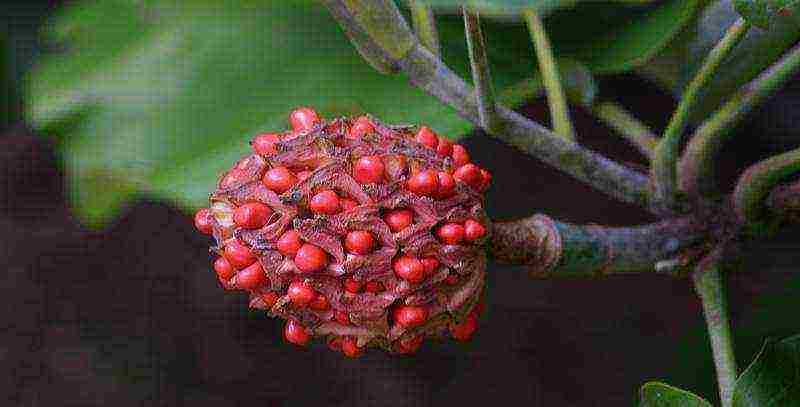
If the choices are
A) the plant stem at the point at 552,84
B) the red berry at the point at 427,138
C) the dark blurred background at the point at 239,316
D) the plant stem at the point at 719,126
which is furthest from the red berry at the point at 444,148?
the dark blurred background at the point at 239,316

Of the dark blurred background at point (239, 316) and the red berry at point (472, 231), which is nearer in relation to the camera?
the red berry at point (472, 231)

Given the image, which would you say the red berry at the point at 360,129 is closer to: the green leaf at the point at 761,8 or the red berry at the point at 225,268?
the red berry at the point at 225,268

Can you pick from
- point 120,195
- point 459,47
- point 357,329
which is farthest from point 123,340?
point 357,329

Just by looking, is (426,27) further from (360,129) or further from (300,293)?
(300,293)

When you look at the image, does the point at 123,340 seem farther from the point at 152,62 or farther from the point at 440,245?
the point at 440,245

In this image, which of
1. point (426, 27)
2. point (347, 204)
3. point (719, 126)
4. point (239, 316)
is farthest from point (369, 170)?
point (239, 316)

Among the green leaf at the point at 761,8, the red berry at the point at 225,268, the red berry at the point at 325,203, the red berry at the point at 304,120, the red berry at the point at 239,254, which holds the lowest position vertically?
the red berry at the point at 225,268

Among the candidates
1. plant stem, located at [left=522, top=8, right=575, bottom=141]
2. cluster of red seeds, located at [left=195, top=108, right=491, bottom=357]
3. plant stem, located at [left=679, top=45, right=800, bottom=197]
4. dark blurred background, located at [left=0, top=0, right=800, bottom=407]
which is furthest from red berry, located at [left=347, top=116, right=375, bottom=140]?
dark blurred background, located at [left=0, top=0, right=800, bottom=407]
